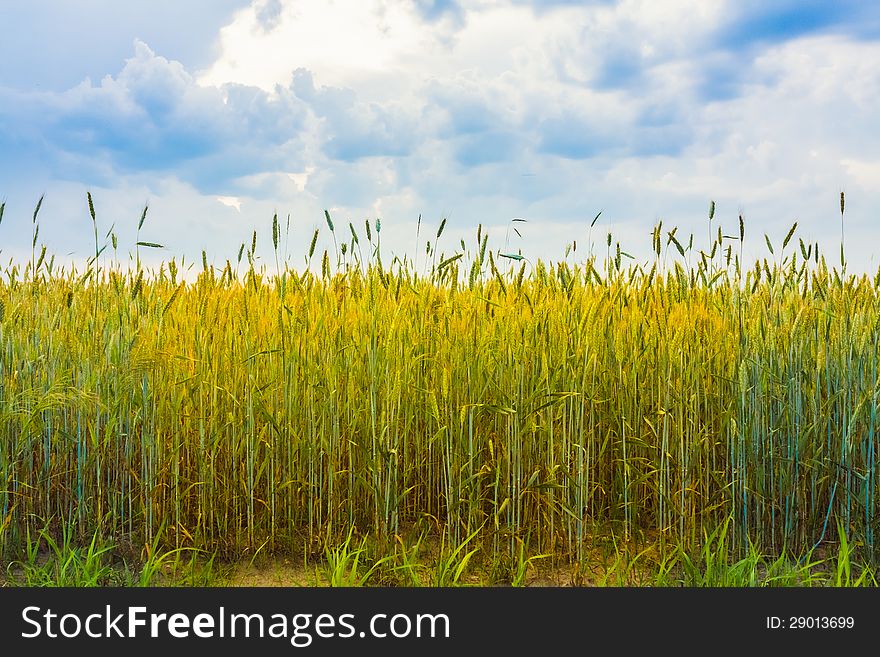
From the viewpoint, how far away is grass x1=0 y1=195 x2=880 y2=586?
8.14 feet

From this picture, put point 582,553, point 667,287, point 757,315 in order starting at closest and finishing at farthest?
point 582,553 → point 757,315 → point 667,287

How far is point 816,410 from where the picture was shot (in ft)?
9.27

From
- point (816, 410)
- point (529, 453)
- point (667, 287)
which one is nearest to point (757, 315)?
point (816, 410)

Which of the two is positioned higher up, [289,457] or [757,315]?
[757,315]

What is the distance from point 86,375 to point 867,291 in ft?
11.7

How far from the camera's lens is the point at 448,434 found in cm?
247

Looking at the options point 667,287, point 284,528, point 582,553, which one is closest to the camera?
point 582,553

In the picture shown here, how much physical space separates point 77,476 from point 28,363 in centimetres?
46

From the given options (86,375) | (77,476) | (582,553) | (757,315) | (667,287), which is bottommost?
(582,553)

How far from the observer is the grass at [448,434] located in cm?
248

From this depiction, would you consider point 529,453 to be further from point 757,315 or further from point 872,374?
point 872,374

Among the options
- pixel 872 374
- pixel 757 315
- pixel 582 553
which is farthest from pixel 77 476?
pixel 872 374

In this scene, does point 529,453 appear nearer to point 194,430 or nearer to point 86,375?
point 194,430

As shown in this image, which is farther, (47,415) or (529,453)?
(47,415)
